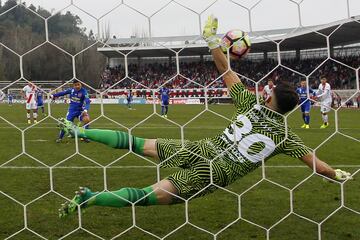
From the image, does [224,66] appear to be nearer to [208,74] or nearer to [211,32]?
[211,32]

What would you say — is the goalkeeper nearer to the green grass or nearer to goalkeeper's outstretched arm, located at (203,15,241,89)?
goalkeeper's outstretched arm, located at (203,15,241,89)

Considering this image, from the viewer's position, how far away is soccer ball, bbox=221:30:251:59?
3732 millimetres

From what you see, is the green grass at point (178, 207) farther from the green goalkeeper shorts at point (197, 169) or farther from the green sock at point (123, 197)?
the green goalkeeper shorts at point (197, 169)

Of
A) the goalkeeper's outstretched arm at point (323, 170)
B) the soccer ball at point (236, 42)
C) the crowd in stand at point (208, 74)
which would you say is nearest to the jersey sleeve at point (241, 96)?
the crowd in stand at point (208, 74)

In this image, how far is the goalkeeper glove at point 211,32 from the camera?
3471mm

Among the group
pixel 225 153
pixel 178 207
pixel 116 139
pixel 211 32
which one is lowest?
pixel 178 207

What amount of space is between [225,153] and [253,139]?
22cm

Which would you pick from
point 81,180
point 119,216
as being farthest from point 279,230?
point 81,180

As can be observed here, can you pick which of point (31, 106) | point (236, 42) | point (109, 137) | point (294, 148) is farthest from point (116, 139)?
point (31, 106)

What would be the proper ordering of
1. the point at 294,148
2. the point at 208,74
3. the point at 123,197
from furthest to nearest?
the point at 208,74
the point at 294,148
the point at 123,197

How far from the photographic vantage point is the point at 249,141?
11.4 feet

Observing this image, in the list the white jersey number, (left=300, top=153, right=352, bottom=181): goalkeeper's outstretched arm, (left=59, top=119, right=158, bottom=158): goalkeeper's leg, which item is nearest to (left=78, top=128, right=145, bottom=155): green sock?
(left=59, top=119, right=158, bottom=158): goalkeeper's leg

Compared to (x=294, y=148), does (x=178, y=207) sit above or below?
Answer: below

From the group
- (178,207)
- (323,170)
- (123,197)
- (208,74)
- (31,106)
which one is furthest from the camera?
(31,106)
